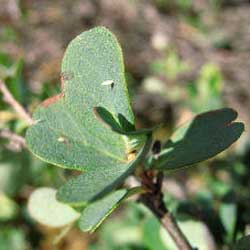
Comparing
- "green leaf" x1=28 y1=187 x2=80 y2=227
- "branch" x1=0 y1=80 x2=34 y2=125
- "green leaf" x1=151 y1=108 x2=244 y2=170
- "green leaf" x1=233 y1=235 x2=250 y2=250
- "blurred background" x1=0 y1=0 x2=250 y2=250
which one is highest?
"green leaf" x1=151 y1=108 x2=244 y2=170

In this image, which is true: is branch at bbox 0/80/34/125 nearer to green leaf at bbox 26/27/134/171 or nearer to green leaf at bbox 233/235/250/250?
green leaf at bbox 26/27/134/171

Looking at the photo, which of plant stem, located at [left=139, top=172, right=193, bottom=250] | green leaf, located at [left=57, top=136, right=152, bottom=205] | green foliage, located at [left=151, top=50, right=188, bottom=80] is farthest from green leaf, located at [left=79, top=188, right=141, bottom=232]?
green foliage, located at [left=151, top=50, right=188, bottom=80]

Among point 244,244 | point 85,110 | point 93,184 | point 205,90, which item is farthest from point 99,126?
point 205,90

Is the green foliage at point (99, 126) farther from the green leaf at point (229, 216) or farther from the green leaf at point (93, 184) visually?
the green leaf at point (229, 216)

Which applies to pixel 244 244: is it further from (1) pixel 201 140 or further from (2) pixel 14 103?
(2) pixel 14 103

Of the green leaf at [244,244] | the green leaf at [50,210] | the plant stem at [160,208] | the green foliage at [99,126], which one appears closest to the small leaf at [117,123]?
the green foliage at [99,126]

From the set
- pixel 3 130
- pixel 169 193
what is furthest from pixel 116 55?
pixel 169 193
